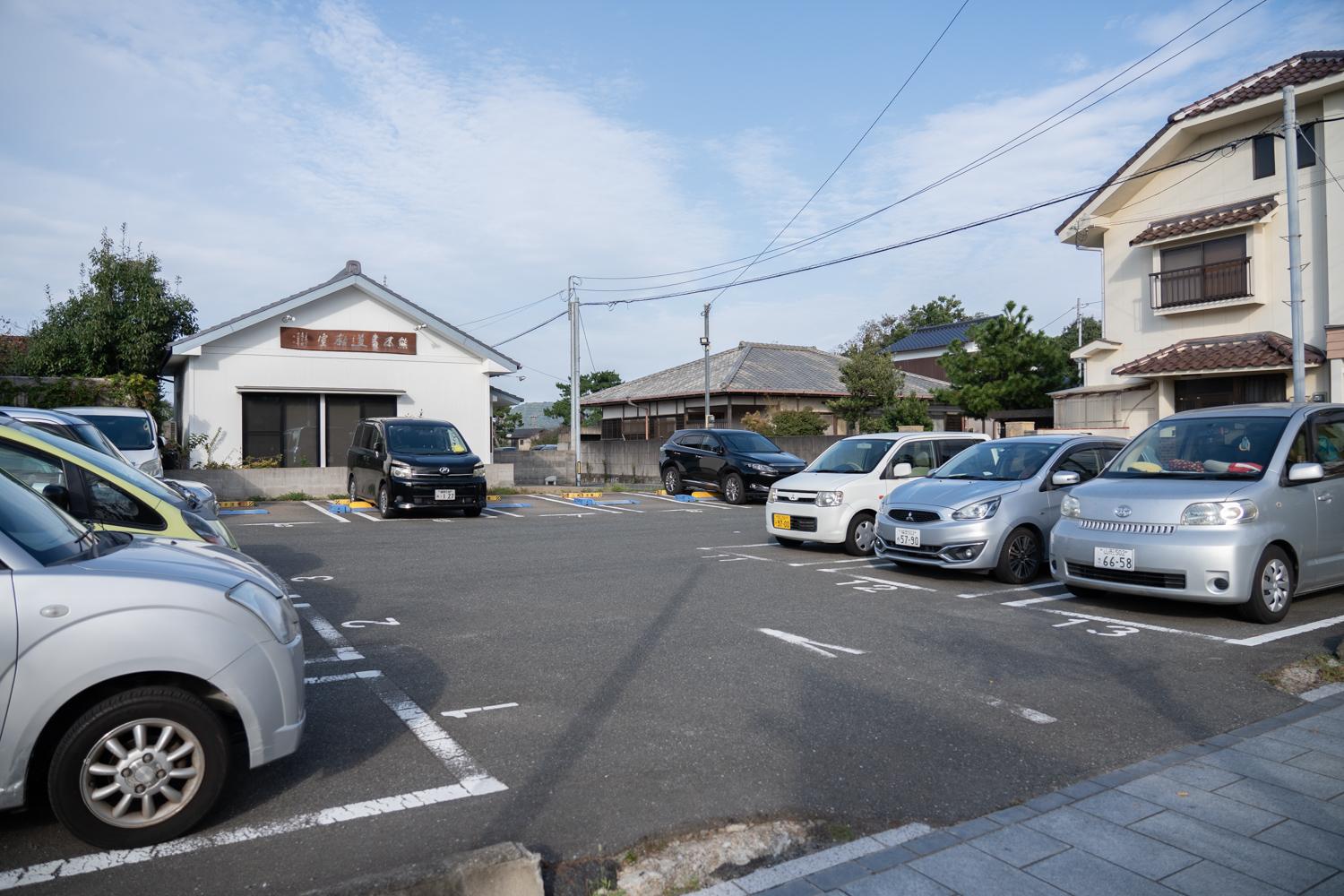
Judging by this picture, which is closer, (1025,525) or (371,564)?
(1025,525)

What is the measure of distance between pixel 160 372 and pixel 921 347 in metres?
33.8

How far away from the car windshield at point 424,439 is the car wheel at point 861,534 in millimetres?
8328

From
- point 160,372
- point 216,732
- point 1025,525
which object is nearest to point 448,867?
point 216,732

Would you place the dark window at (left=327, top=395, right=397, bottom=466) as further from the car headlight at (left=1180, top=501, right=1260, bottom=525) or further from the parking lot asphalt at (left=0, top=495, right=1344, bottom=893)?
the car headlight at (left=1180, top=501, right=1260, bottom=525)

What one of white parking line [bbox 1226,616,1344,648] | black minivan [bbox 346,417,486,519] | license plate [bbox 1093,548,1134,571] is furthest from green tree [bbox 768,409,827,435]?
white parking line [bbox 1226,616,1344,648]

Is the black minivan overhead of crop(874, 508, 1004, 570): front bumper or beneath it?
overhead

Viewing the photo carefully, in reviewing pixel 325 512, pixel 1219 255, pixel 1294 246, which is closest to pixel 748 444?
pixel 325 512

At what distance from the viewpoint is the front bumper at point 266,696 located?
11.6ft

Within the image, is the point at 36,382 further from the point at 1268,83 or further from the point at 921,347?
the point at 921,347

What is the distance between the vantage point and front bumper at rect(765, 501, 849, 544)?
1094 centimetres

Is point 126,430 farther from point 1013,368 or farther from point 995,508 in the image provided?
point 1013,368

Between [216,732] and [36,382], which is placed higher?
[36,382]

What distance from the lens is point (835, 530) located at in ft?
35.9

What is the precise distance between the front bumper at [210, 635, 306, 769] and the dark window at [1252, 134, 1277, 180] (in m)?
22.3
